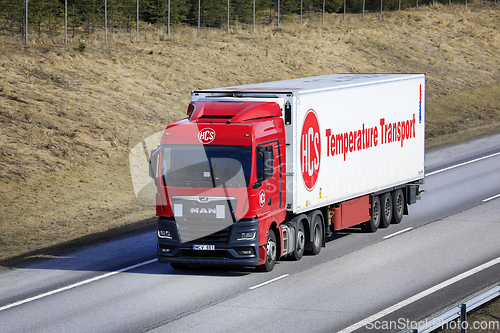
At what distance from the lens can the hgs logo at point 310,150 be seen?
1672 centimetres

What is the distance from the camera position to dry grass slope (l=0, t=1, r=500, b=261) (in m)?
23.7

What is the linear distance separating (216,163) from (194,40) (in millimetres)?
31307

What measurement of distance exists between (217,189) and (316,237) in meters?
3.82

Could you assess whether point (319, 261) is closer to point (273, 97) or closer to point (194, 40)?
point (273, 97)

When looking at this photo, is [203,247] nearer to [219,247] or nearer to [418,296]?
[219,247]

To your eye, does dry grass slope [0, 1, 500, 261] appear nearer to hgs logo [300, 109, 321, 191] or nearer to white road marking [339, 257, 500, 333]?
hgs logo [300, 109, 321, 191]

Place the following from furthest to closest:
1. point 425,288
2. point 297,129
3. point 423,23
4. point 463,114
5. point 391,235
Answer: point 423,23
point 463,114
point 391,235
point 297,129
point 425,288

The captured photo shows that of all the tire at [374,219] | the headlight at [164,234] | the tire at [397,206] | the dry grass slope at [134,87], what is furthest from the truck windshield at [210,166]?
the tire at [397,206]

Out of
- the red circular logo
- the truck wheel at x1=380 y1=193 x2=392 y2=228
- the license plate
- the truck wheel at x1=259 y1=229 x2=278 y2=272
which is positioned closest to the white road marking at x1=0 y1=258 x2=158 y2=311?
the license plate

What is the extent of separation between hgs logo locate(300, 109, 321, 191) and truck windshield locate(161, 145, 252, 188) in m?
2.03

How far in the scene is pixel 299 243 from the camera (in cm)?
1722

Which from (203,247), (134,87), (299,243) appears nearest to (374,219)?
(299,243)

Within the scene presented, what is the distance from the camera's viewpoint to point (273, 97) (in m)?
16.5

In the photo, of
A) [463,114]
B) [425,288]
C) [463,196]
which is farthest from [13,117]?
[463,114]
